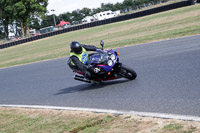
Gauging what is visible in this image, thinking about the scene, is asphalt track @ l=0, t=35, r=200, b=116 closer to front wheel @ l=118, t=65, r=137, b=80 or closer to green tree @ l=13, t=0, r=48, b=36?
front wheel @ l=118, t=65, r=137, b=80

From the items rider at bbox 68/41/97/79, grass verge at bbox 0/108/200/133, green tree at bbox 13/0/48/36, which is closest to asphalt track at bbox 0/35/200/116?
grass verge at bbox 0/108/200/133

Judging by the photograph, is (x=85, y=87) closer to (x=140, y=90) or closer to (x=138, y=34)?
(x=140, y=90)

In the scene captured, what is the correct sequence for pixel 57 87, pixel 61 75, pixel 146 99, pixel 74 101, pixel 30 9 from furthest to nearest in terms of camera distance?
pixel 30 9 → pixel 61 75 → pixel 57 87 → pixel 74 101 → pixel 146 99

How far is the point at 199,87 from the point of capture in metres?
6.07

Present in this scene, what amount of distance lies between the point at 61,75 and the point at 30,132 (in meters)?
6.38

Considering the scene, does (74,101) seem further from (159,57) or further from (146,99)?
(159,57)

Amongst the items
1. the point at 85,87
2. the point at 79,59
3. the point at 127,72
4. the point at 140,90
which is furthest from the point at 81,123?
the point at 85,87

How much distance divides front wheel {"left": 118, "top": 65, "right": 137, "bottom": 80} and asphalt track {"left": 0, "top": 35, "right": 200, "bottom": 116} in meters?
0.19

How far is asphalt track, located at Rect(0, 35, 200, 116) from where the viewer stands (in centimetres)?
573

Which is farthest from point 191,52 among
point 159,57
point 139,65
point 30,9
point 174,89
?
point 30,9

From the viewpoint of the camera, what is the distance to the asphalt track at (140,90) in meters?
5.73

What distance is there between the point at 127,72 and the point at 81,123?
3004 mm

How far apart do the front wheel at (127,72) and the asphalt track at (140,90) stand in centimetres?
19

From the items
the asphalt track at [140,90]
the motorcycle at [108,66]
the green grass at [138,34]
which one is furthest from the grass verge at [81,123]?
the green grass at [138,34]
